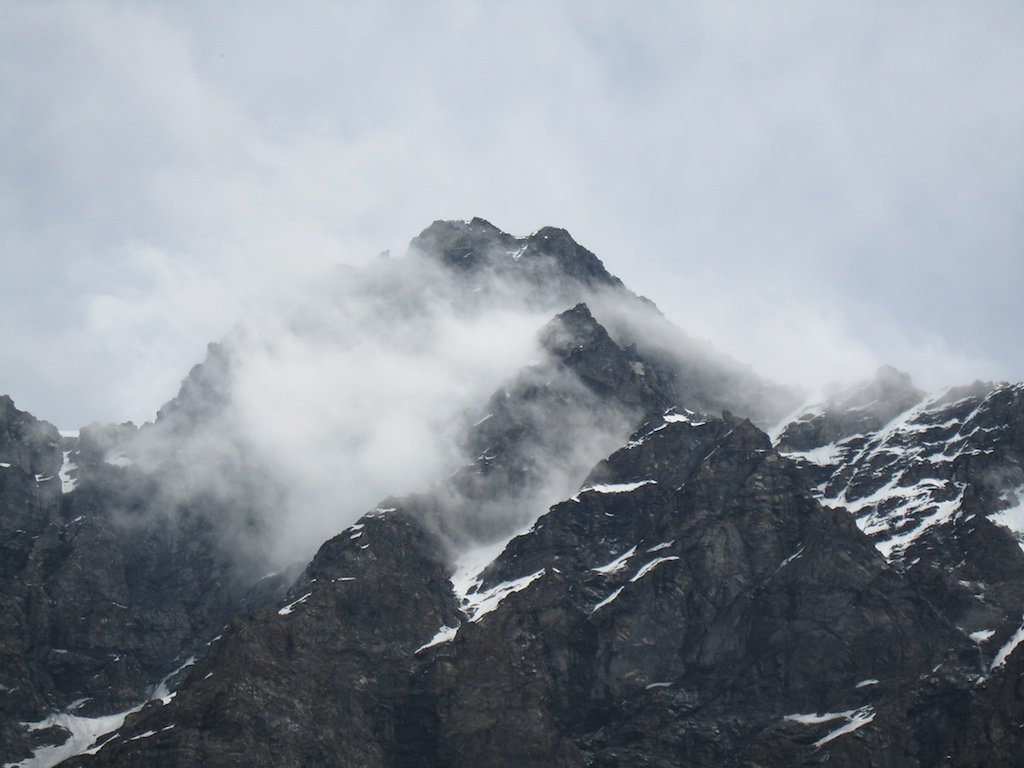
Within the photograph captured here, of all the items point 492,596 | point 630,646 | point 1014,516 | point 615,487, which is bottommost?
point 630,646

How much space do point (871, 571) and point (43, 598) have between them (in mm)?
122962

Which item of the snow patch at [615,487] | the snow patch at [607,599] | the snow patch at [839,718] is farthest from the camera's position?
the snow patch at [615,487]

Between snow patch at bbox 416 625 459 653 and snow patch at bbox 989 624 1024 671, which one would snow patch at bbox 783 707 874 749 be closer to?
snow patch at bbox 989 624 1024 671

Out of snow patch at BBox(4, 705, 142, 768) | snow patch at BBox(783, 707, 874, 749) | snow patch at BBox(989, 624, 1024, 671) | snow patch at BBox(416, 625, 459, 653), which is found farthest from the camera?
snow patch at BBox(4, 705, 142, 768)

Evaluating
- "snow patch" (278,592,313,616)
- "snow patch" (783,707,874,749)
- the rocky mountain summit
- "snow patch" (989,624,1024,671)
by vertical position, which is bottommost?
"snow patch" (783,707,874,749)

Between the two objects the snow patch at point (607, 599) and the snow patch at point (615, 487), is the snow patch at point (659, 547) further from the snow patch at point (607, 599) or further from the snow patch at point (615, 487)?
the snow patch at point (615, 487)

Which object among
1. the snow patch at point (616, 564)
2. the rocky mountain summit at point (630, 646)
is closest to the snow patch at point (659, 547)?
the rocky mountain summit at point (630, 646)

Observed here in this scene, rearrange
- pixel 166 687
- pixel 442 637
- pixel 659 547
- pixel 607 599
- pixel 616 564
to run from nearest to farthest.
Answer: pixel 442 637 → pixel 607 599 → pixel 659 547 → pixel 616 564 → pixel 166 687

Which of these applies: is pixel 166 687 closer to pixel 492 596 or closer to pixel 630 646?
pixel 492 596

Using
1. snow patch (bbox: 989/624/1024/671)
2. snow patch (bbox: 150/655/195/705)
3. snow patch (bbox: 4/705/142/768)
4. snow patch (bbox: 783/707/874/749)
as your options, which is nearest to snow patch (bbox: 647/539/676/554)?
snow patch (bbox: 783/707/874/749)

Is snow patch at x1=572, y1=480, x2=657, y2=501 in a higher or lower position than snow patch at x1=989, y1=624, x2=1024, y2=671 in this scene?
higher

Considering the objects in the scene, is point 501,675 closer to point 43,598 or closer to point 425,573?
point 425,573

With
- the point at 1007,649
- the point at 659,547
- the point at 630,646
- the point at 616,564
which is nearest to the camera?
the point at 1007,649

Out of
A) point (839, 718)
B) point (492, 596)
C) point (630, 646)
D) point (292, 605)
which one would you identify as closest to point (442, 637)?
point (492, 596)
